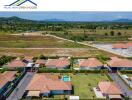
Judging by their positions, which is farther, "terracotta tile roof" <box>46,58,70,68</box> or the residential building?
the residential building

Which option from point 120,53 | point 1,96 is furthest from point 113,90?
point 120,53

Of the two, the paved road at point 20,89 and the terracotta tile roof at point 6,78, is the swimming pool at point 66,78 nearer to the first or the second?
the paved road at point 20,89

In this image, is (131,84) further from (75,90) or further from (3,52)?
(3,52)

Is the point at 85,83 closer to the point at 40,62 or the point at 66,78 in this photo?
the point at 66,78

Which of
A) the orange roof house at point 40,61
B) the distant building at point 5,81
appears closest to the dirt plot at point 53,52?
the orange roof house at point 40,61

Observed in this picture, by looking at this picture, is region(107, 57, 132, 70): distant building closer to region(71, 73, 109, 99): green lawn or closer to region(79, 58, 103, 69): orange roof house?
region(79, 58, 103, 69): orange roof house

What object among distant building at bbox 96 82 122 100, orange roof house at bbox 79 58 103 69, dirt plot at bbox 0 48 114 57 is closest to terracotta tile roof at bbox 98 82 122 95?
distant building at bbox 96 82 122 100
